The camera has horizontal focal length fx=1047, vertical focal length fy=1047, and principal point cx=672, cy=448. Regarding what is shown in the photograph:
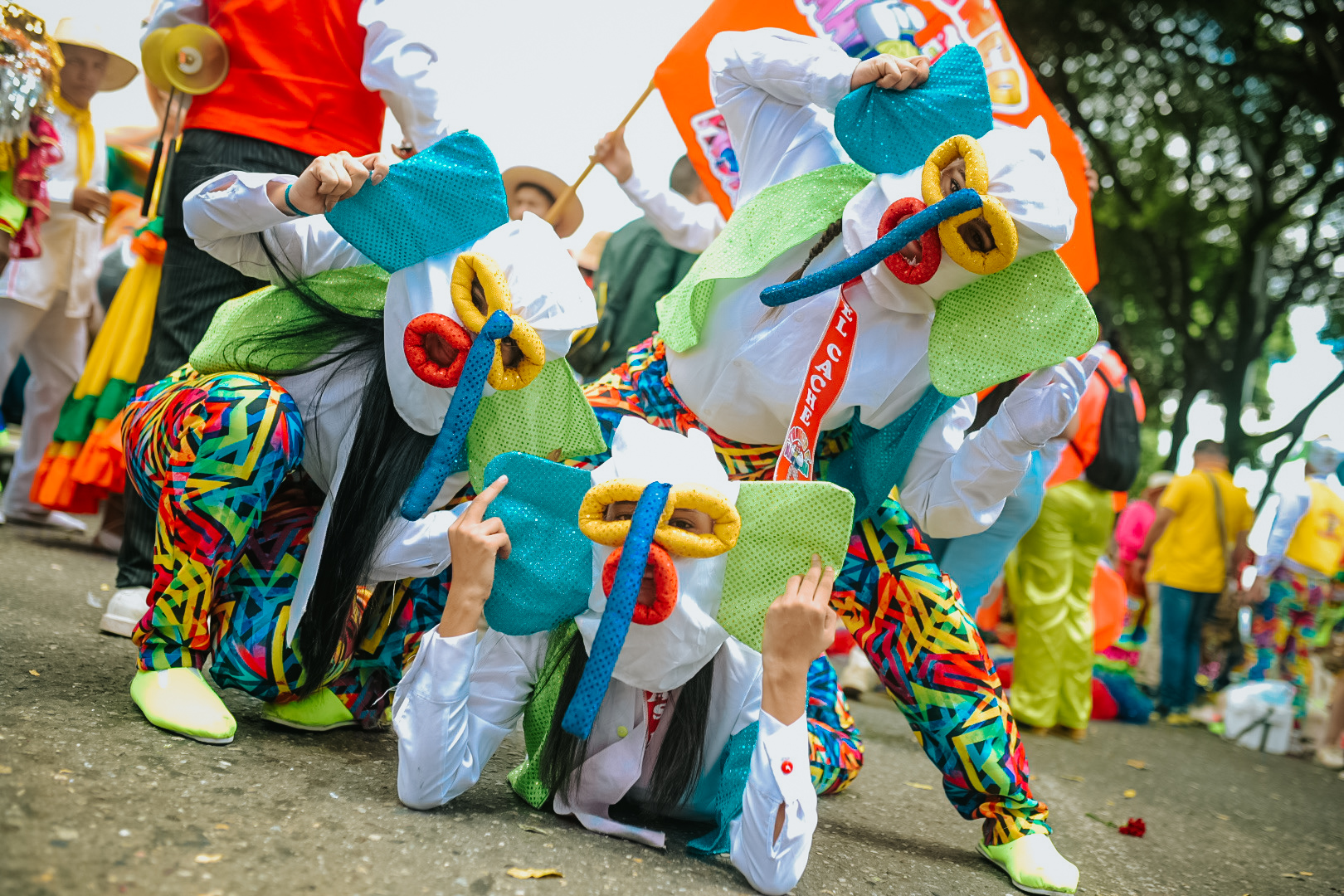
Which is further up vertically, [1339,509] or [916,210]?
[916,210]

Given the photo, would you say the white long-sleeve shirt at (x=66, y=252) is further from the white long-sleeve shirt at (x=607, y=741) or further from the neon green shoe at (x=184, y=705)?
the white long-sleeve shirt at (x=607, y=741)

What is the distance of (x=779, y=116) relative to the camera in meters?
2.21

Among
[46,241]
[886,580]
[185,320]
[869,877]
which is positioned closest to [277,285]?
[185,320]

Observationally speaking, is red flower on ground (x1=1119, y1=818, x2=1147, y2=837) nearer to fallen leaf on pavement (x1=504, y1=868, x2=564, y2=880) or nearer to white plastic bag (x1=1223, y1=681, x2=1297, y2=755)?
fallen leaf on pavement (x1=504, y1=868, x2=564, y2=880)

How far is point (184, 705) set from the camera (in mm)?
1821

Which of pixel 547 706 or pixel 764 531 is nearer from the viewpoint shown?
pixel 764 531

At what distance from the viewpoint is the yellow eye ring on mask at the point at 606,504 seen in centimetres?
158

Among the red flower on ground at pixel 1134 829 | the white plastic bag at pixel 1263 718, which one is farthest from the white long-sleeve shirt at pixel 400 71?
the white plastic bag at pixel 1263 718

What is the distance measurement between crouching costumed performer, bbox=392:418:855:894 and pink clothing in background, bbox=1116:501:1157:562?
7202 millimetres

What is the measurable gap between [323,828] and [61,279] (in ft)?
11.4

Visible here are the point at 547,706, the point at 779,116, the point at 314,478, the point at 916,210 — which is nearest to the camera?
the point at 547,706

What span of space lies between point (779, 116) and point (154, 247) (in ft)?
9.05

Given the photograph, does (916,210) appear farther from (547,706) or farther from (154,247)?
(154,247)

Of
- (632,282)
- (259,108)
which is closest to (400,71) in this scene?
(259,108)
